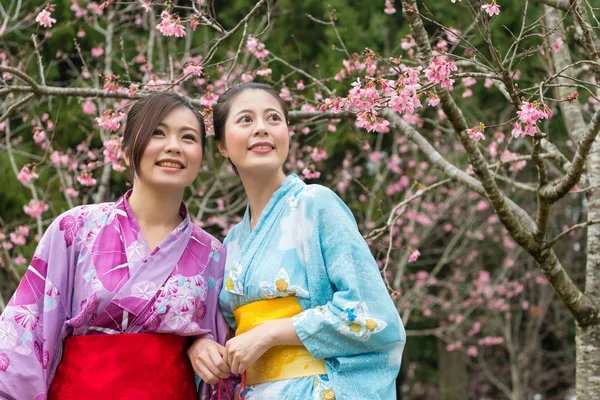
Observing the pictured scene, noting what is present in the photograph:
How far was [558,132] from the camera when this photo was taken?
7.62 metres

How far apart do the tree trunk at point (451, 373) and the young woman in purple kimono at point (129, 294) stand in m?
6.39

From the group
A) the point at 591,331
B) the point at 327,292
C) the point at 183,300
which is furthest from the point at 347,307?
the point at 591,331

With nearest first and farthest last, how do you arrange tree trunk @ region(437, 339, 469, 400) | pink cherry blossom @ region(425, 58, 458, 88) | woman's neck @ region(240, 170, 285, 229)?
woman's neck @ region(240, 170, 285, 229)
pink cherry blossom @ region(425, 58, 458, 88)
tree trunk @ region(437, 339, 469, 400)

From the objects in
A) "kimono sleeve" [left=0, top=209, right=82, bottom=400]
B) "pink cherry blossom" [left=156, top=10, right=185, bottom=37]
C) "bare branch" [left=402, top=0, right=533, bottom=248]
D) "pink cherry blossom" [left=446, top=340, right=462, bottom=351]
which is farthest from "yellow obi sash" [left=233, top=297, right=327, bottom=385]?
"pink cherry blossom" [left=446, top=340, right=462, bottom=351]

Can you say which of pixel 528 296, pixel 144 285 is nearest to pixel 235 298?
pixel 144 285

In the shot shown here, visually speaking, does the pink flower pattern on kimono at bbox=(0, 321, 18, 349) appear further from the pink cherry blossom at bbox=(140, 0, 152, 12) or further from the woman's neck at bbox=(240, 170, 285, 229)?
the pink cherry blossom at bbox=(140, 0, 152, 12)

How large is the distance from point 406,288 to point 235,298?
5.73 m

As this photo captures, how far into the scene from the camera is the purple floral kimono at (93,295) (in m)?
1.95

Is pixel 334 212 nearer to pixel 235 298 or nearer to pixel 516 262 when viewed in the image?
pixel 235 298

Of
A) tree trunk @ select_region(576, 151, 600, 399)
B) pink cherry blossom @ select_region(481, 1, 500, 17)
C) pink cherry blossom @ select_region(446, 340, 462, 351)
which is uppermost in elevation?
pink cherry blossom @ select_region(481, 1, 500, 17)

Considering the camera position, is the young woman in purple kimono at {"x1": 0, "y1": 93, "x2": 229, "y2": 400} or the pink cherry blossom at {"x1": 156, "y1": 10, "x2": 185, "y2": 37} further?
the pink cherry blossom at {"x1": 156, "y1": 10, "x2": 185, "y2": 37}

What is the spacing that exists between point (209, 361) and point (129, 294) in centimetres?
30

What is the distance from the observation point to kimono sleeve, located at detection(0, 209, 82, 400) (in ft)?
6.32

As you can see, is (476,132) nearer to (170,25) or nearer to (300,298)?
(300,298)
